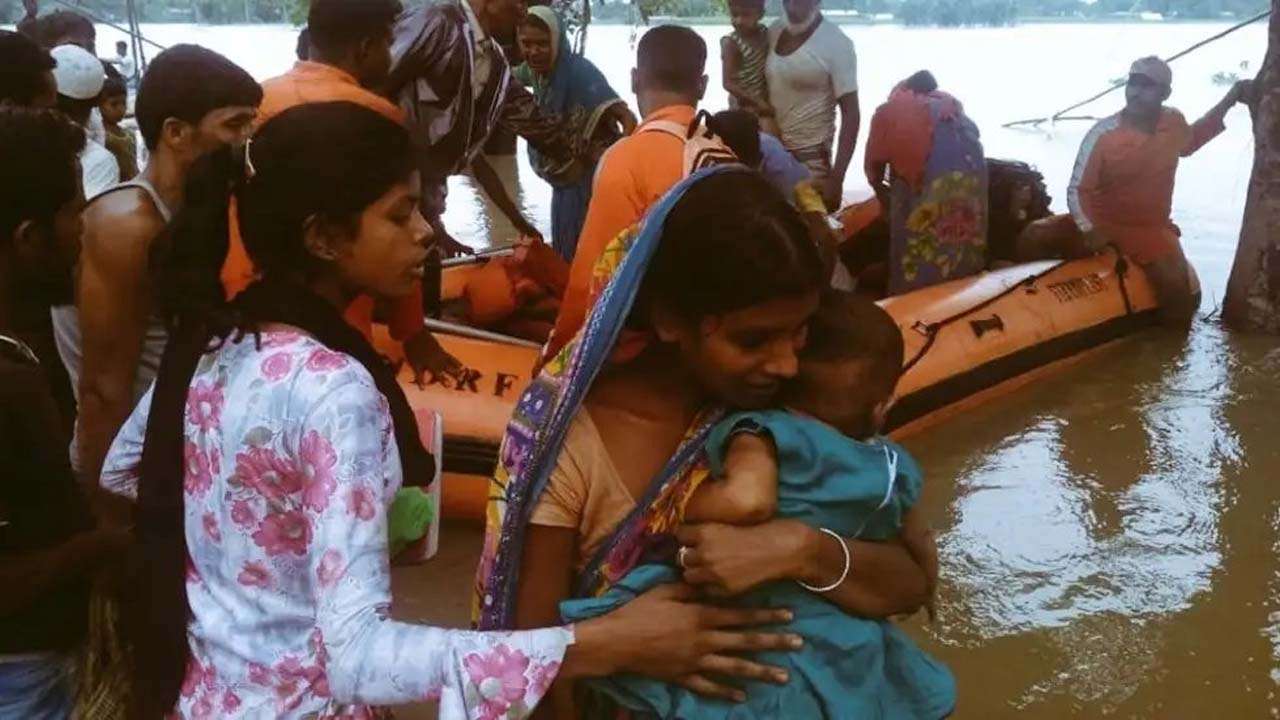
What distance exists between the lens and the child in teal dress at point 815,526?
1.40 meters

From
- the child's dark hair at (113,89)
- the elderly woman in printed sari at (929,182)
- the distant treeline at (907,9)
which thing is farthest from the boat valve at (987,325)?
the distant treeline at (907,9)

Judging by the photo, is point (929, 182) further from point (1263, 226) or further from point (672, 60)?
point (672, 60)

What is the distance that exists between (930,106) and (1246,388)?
198cm

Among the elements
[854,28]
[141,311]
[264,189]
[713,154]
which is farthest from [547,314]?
[854,28]

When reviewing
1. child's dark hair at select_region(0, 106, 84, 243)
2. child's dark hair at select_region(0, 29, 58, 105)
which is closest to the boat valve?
child's dark hair at select_region(0, 29, 58, 105)

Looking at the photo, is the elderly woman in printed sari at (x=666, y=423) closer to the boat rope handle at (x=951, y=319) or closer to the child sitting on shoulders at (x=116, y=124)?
the boat rope handle at (x=951, y=319)

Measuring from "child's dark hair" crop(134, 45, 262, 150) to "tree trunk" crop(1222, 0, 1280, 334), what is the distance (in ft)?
17.4

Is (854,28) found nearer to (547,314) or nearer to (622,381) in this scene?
(547,314)

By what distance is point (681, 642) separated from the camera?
53.7 inches

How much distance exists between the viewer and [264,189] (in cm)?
140

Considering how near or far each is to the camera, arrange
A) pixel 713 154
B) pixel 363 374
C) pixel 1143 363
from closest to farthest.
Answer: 1. pixel 363 374
2. pixel 713 154
3. pixel 1143 363

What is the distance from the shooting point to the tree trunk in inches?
239

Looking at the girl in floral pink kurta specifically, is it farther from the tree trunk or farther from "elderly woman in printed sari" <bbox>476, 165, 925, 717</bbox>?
the tree trunk

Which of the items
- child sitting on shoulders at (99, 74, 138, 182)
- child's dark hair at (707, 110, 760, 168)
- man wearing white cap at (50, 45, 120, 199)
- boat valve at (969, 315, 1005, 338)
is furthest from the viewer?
child sitting on shoulders at (99, 74, 138, 182)
